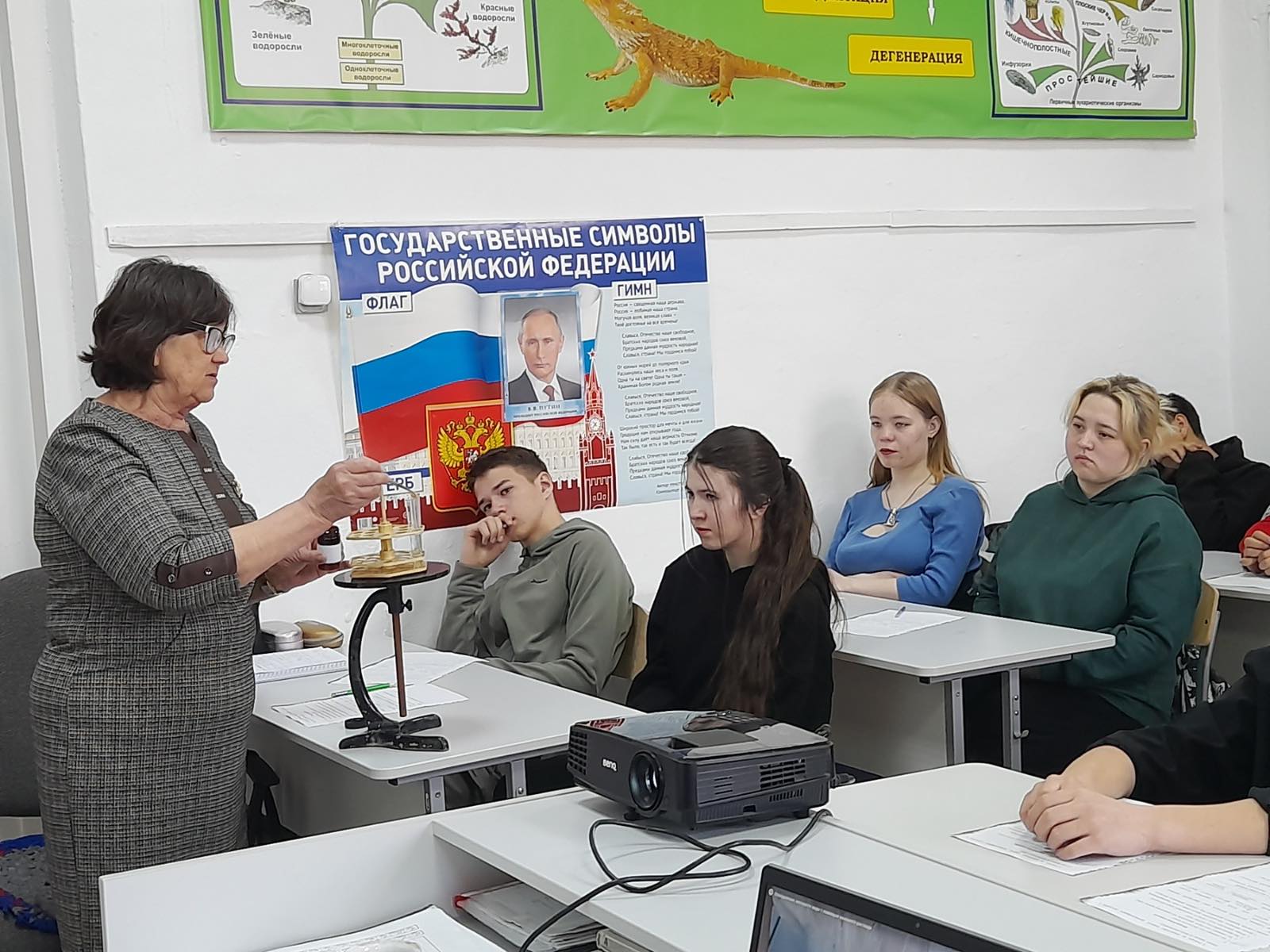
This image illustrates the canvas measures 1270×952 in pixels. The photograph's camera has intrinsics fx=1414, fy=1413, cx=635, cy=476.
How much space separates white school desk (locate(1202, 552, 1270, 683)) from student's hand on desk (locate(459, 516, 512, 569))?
1.93 m

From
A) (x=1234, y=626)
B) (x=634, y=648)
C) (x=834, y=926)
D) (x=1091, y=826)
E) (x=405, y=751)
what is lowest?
(x=1234, y=626)

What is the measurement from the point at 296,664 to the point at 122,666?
0.95 metres

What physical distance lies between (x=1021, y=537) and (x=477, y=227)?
1.70 m

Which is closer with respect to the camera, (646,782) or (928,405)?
(646,782)

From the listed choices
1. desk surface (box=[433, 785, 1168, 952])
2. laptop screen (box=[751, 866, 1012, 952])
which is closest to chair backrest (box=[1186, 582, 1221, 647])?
desk surface (box=[433, 785, 1168, 952])

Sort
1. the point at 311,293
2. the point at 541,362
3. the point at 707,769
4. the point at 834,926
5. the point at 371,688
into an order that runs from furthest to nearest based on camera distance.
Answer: the point at 541,362
the point at 311,293
the point at 371,688
the point at 707,769
the point at 834,926

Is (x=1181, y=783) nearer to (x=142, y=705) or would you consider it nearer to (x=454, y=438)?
(x=142, y=705)

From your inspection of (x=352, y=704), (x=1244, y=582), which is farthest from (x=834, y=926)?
(x=1244, y=582)

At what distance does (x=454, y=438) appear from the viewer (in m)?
3.93

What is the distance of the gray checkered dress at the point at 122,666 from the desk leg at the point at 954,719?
5.23 ft

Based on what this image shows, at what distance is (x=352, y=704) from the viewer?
2818 millimetres

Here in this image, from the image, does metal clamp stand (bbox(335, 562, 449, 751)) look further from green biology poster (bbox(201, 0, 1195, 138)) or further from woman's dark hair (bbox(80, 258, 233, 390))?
green biology poster (bbox(201, 0, 1195, 138))

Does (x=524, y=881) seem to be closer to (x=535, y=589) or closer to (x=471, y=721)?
(x=471, y=721)

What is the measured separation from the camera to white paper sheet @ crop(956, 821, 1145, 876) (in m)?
1.56
